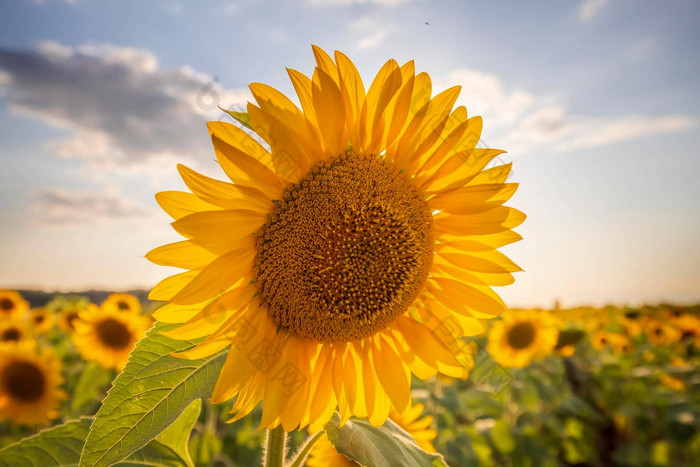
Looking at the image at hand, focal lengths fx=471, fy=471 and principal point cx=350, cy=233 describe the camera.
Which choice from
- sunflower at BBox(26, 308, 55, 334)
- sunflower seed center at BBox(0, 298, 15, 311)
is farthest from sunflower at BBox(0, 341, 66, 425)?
sunflower seed center at BBox(0, 298, 15, 311)

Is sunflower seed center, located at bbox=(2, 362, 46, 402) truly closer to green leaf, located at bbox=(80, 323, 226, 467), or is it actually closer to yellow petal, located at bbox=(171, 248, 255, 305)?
green leaf, located at bbox=(80, 323, 226, 467)

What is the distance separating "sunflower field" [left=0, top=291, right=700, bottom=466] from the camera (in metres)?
1.59

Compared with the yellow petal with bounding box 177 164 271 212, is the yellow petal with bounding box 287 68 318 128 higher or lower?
higher

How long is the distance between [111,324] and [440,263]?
5.85 metres

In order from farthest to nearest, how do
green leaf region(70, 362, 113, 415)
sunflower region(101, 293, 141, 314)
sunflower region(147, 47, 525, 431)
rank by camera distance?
sunflower region(101, 293, 141, 314), green leaf region(70, 362, 113, 415), sunflower region(147, 47, 525, 431)

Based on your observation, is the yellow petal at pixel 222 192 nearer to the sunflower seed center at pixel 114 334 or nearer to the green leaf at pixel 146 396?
the green leaf at pixel 146 396

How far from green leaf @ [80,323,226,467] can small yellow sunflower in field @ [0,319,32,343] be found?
6.67m

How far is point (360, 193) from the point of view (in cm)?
181

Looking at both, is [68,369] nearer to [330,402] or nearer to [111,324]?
[111,324]

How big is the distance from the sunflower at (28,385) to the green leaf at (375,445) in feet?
17.8

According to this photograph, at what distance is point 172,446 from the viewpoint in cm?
216

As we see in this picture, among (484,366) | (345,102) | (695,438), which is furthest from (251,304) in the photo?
(695,438)

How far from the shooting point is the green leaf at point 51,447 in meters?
1.94

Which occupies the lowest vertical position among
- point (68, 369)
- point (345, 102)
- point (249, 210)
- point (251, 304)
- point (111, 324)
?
point (68, 369)
